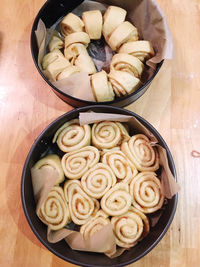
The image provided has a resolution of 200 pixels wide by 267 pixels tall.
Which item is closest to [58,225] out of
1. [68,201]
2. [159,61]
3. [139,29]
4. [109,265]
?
[68,201]

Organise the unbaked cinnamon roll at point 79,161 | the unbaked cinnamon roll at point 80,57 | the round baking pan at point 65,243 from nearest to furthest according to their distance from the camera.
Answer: the round baking pan at point 65,243 < the unbaked cinnamon roll at point 79,161 < the unbaked cinnamon roll at point 80,57

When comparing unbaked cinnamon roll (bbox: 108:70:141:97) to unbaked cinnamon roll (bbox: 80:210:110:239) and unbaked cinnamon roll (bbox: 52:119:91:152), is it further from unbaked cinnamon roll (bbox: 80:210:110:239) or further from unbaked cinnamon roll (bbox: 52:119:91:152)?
A: unbaked cinnamon roll (bbox: 80:210:110:239)

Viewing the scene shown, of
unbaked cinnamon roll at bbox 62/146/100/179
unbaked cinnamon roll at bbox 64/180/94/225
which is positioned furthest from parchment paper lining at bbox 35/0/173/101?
unbaked cinnamon roll at bbox 64/180/94/225

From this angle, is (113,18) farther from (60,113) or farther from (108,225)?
(108,225)

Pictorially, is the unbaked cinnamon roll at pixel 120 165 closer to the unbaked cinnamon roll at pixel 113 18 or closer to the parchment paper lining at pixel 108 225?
the parchment paper lining at pixel 108 225

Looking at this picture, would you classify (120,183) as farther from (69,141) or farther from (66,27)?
(66,27)

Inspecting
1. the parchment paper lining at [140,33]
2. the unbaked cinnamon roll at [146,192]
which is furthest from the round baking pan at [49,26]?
the unbaked cinnamon roll at [146,192]

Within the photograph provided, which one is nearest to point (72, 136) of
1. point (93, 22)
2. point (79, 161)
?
point (79, 161)
